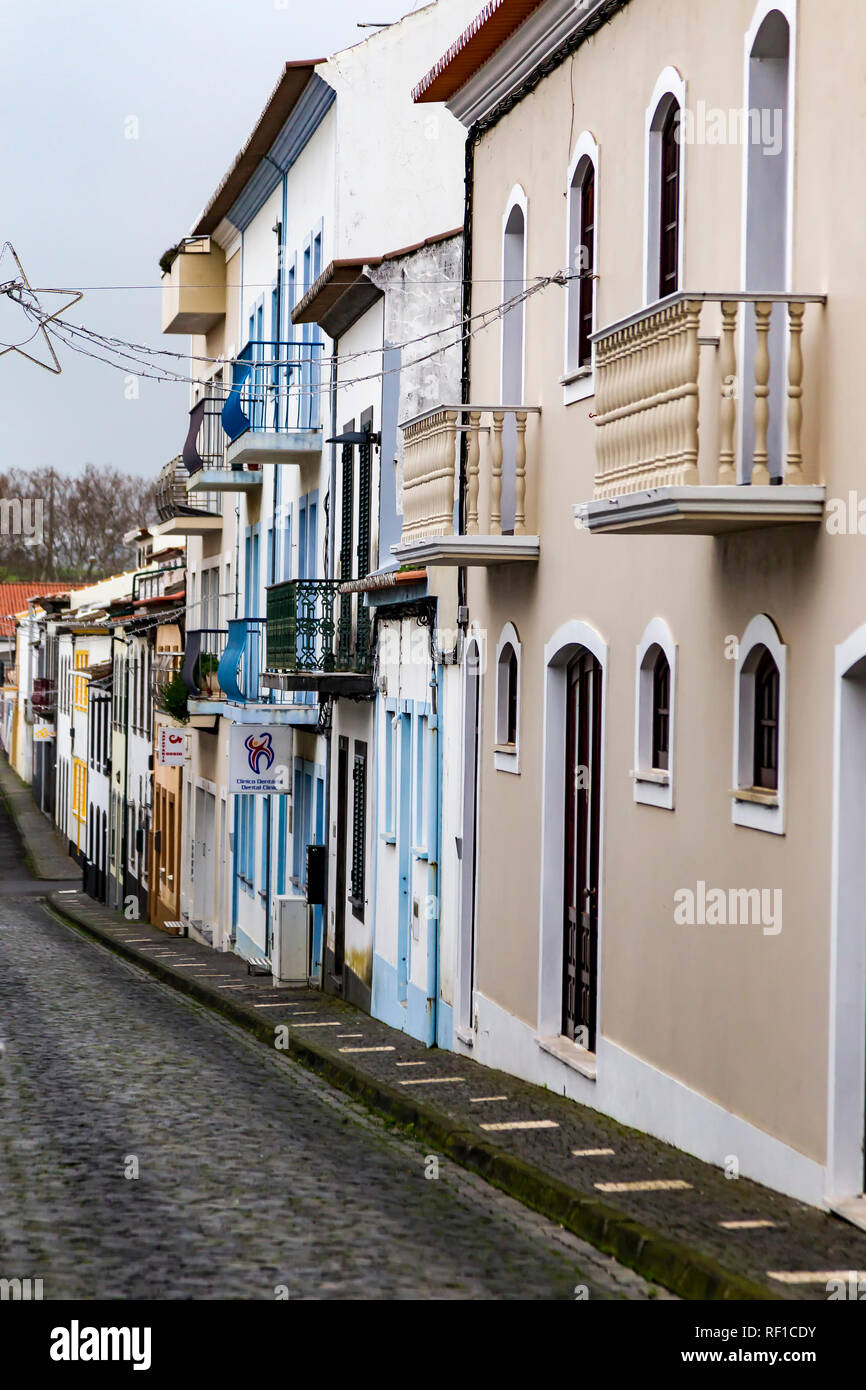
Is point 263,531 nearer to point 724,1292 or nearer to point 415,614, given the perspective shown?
point 415,614

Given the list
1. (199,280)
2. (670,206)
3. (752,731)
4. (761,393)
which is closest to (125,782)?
(199,280)

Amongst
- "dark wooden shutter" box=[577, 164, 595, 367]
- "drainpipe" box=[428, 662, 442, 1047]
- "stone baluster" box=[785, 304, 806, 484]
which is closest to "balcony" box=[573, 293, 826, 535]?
"stone baluster" box=[785, 304, 806, 484]

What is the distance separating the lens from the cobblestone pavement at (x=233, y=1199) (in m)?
7.68

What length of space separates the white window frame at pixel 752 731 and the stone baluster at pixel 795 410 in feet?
2.87

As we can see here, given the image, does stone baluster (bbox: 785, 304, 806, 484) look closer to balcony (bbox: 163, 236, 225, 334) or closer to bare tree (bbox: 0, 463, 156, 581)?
balcony (bbox: 163, 236, 225, 334)

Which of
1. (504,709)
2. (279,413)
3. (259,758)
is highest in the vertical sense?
(279,413)

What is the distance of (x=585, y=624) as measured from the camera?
12.4m

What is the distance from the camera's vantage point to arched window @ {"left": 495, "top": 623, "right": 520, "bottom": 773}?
14625 millimetres

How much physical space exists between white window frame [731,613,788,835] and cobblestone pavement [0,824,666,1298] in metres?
2.14

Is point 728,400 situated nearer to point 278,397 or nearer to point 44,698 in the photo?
point 278,397

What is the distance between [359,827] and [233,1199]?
1139cm

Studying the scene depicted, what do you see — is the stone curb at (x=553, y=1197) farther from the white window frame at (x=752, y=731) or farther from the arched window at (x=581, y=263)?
the arched window at (x=581, y=263)

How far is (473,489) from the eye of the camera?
45.4ft

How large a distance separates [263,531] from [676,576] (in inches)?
725
